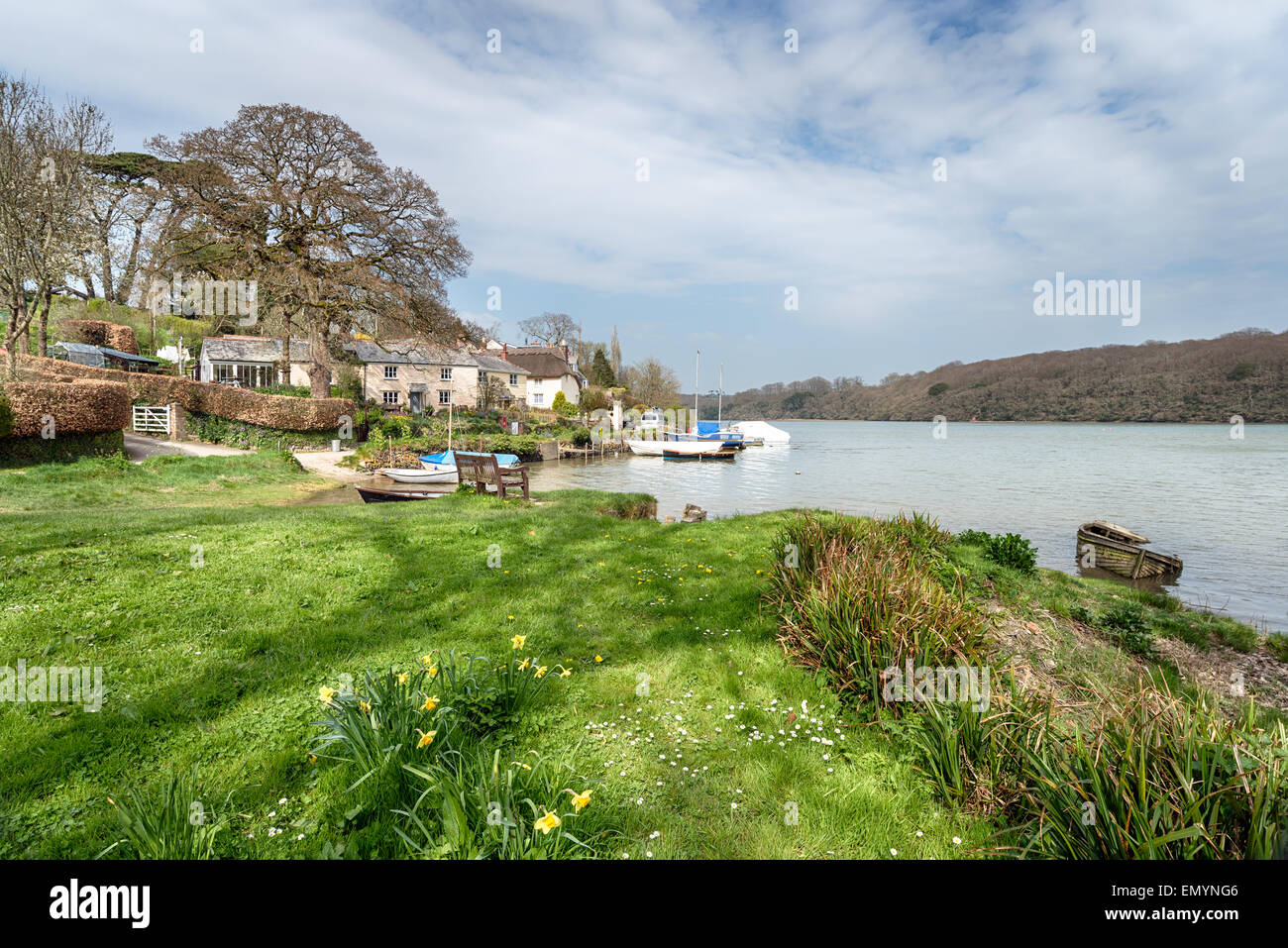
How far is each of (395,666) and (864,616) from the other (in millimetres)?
3979

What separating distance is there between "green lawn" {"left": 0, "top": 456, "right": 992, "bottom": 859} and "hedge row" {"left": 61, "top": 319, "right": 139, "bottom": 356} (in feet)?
123

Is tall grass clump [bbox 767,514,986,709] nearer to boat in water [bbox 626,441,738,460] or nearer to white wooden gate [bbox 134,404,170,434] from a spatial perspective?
white wooden gate [bbox 134,404,170,434]

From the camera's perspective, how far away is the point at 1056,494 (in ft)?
93.1

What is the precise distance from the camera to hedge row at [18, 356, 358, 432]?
23.8 meters

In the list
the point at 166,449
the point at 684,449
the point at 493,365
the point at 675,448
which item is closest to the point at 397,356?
the point at 493,365

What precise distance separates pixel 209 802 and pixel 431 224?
114 ft

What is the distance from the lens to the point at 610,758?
365 centimetres

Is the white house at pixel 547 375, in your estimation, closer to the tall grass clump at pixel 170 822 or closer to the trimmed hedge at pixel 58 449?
the trimmed hedge at pixel 58 449

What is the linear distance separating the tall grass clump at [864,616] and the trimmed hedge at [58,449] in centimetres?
→ 2121

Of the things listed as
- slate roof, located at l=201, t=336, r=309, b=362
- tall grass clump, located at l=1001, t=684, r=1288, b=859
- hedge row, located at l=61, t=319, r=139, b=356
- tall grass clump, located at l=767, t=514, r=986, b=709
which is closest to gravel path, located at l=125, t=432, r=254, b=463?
slate roof, located at l=201, t=336, r=309, b=362

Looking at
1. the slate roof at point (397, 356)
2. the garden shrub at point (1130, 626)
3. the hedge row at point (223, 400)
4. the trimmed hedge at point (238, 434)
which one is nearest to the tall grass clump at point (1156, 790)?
the garden shrub at point (1130, 626)

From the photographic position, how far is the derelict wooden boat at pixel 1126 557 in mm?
13570
